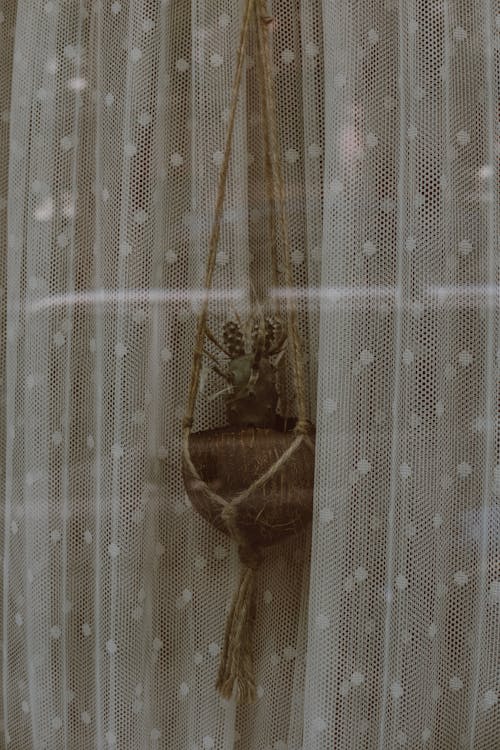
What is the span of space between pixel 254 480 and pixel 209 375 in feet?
0.50

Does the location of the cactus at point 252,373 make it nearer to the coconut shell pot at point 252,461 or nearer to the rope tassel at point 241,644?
the coconut shell pot at point 252,461

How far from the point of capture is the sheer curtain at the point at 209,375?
2.81ft

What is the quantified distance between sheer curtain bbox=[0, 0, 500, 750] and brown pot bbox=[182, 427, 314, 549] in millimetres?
24

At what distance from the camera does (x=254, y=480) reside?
842mm

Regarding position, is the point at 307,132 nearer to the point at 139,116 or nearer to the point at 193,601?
the point at 139,116

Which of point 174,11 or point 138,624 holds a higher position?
point 174,11

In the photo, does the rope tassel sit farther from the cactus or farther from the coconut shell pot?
the cactus

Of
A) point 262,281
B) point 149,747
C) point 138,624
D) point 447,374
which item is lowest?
point 149,747

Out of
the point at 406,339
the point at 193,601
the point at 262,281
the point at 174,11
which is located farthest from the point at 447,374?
the point at 174,11

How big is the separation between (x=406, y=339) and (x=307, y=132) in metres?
0.26

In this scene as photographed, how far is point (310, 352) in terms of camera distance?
0.92 metres

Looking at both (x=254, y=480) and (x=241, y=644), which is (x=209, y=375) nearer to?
(x=254, y=480)

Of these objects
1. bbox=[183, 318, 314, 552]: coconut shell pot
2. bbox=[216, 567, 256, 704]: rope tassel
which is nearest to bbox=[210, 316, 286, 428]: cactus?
bbox=[183, 318, 314, 552]: coconut shell pot

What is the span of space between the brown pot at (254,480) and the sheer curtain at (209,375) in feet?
0.08
